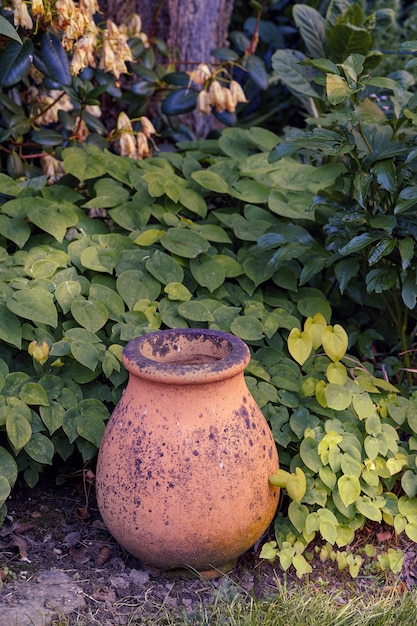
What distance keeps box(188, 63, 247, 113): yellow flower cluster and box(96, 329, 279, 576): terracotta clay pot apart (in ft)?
5.60

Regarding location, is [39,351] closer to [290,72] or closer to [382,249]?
[382,249]

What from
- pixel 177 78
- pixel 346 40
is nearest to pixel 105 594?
pixel 177 78

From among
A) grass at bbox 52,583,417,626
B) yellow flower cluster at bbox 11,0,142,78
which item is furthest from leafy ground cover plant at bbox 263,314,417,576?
yellow flower cluster at bbox 11,0,142,78

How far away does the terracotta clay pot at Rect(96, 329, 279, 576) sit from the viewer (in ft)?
7.22

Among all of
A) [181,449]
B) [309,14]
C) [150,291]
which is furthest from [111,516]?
[309,14]

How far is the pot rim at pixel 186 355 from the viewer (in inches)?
86.2

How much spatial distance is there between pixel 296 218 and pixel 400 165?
23.3 inches

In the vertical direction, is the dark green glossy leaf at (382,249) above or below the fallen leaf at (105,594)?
above

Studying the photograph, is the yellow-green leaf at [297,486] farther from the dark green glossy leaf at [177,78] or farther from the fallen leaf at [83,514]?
the dark green glossy leaf at [177,78]

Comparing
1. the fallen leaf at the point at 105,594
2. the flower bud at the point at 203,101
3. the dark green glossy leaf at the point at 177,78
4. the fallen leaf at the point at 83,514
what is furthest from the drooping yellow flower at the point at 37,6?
the fallen leaf at the point at 105,594

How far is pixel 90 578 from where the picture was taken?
2369 mm

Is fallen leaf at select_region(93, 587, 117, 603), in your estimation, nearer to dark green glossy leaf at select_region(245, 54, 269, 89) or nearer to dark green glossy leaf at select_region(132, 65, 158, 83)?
dark green glossy leaf at select_region(132, 65, 158, 83)

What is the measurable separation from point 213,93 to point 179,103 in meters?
0.28

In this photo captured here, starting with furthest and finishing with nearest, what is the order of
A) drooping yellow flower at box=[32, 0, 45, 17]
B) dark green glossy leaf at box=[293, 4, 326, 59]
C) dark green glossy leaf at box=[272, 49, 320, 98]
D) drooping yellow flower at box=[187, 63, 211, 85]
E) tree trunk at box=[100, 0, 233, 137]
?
1. tree trunk at box=[100, 0, 233, 137]
2. dark green glossy leaf at box=[293, 4, 326, 59]
3. dark green glossy leaf at box=[272, 49, 320, 98]
4. drooping yellow flower at box=[187, 63, 211, 85]
5. drooping yellow flower at box=[32, 0, 45, 17]
